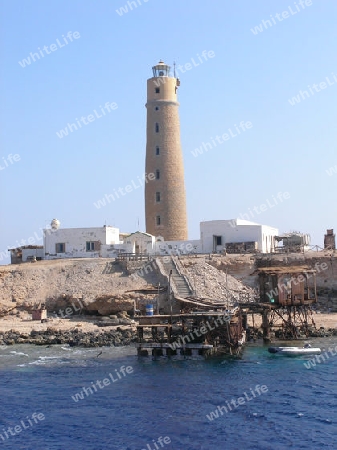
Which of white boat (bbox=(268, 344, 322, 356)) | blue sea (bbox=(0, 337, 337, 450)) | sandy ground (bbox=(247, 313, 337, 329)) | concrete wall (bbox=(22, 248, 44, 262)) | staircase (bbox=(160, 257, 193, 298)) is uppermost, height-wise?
concrete wall (bbox=(22, 248, 44, 262))

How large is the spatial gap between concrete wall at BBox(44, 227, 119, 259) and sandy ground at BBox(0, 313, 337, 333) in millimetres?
12110

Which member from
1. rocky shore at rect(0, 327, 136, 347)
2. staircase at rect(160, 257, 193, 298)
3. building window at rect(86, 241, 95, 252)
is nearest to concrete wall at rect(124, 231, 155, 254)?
building window at rect(86, 241, 95, 252)

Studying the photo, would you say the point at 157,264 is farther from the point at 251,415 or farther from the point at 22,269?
the point at 251,415

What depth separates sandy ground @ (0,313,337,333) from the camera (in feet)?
146

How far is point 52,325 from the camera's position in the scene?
45.8m

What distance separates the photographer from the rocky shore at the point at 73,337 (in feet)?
132


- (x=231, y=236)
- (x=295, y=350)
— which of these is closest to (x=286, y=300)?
(x=295, y=350)

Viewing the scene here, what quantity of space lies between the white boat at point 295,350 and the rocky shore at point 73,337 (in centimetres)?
922

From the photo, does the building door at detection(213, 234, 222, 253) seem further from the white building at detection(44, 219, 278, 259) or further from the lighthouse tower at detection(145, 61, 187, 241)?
the lighthouse tower at detection(145, 61, 187, 241)

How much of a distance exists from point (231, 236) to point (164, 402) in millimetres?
33846

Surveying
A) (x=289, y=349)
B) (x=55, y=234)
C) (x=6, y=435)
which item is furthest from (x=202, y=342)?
(x=55, y=234)

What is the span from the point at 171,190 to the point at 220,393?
3683 centimetres

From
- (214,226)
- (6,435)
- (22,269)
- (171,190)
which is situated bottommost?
(6,435)

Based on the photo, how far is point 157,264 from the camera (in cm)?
5166
